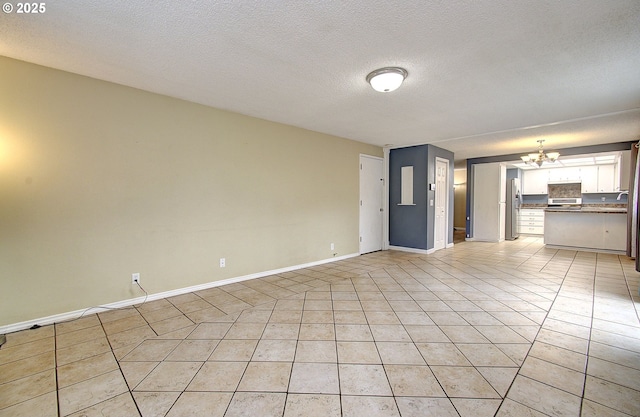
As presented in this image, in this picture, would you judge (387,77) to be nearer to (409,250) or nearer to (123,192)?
(123,192)

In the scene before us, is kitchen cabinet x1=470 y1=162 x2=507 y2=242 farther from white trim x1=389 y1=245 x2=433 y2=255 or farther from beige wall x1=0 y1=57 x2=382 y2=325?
beige wall x1=0 y1=57 x2=382 y2=325

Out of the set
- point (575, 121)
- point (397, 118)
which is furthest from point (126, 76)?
point (575, 121)

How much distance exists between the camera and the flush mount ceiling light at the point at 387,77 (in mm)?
2447

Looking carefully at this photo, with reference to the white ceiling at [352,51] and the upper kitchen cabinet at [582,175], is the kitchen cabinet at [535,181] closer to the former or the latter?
the upper kitchen cabinet at [582,175]

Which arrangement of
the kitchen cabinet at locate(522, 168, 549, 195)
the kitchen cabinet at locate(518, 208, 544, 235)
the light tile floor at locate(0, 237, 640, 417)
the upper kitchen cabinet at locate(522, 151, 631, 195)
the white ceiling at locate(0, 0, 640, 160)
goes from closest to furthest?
the light tile floor at locate(0, 237, 640, 417)
the white ceiling at locate(0, 0, 640, 160)
the upper kitchen cabinet at locate(522, 151, 631, 195)
the kitchen cabinet at locate(518, 208, 544, 235)
the kitchen cabinet at locate(522, 168, 549, 195)

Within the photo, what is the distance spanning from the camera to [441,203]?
613 cm

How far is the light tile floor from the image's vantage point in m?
1.49

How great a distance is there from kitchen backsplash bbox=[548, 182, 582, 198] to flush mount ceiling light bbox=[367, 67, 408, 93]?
865 cm

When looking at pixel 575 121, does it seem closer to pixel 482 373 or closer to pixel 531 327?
pixel 531 327

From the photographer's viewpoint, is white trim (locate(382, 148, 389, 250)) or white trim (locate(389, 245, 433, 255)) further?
white trim (locate(382, 148, 389, 250))

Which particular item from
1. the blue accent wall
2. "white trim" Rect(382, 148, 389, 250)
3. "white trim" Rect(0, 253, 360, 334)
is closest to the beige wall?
"white trim" Rect(0, 253, 360, 334)

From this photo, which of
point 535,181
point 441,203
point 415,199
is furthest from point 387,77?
point 535,181

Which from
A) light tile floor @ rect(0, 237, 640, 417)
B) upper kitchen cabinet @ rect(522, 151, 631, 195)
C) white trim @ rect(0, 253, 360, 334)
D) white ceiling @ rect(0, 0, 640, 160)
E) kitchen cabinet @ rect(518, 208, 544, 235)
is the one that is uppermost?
white ceiling @ rect(0, 0, 640, 160)

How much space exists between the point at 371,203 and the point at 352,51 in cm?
387
